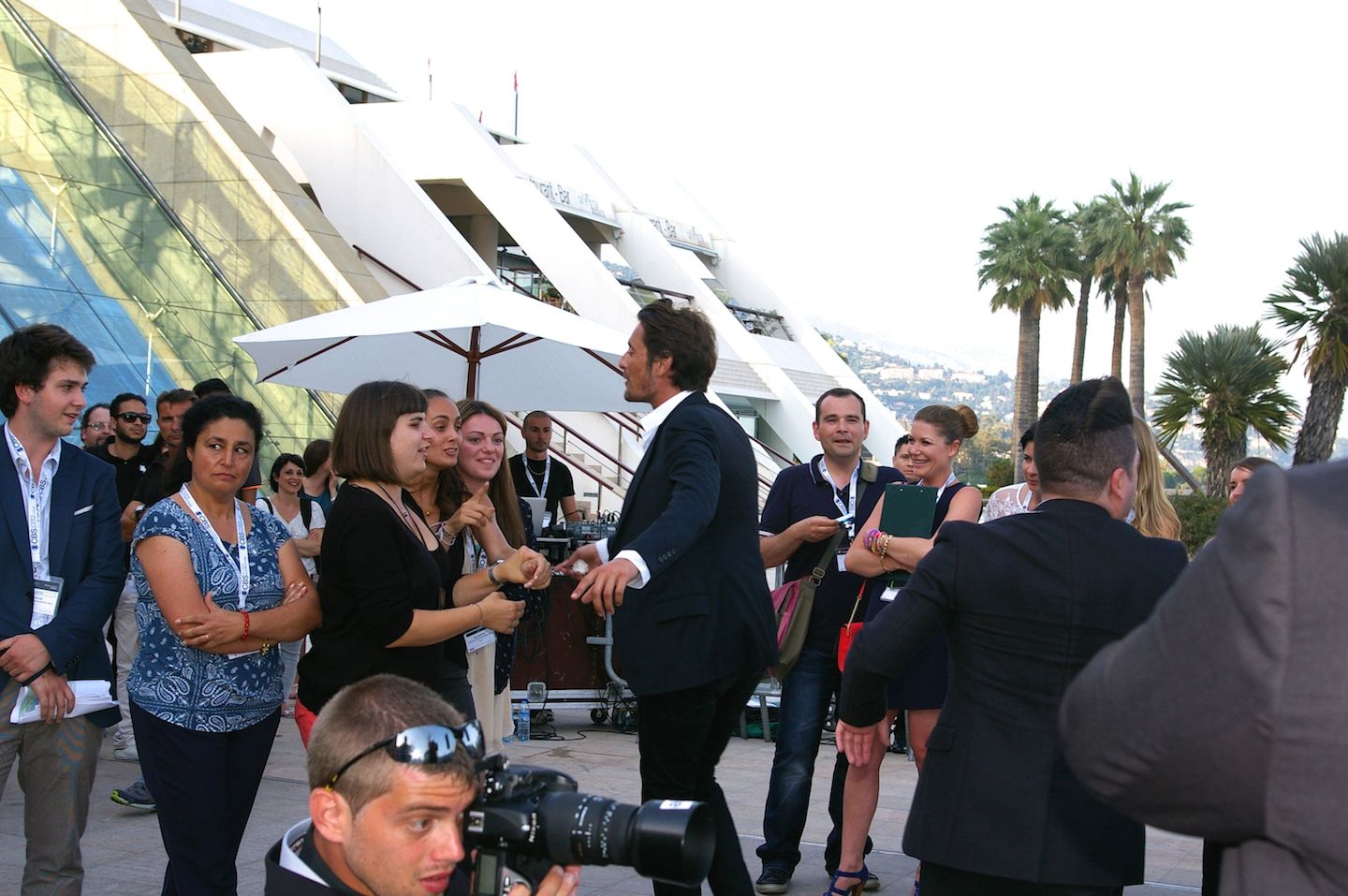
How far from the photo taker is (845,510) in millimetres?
5781

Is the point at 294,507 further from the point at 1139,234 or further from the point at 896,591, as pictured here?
the point at 1139,234

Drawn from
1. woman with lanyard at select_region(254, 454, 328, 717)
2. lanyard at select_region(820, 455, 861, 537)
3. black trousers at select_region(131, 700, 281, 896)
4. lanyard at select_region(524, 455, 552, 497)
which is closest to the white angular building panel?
lanyard at select_region(524, 455, 552, 497)

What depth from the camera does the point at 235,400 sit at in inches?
165

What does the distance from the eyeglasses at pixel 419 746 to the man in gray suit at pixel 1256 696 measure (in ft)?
3.83

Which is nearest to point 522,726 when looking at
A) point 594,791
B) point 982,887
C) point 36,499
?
point 594,791

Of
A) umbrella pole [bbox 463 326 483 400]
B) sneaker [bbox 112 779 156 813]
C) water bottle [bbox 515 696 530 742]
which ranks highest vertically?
umbrella pole [bbox 463 326 483 400]

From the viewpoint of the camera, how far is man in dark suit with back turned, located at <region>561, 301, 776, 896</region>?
416 cm

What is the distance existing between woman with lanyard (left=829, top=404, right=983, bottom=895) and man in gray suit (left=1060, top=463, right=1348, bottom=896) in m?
3.30

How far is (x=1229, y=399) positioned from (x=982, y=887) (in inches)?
1065

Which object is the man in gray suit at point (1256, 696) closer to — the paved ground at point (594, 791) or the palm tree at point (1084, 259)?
the paved ground at point (594, 791)

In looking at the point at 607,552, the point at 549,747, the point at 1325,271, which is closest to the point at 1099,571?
the point at 607,552

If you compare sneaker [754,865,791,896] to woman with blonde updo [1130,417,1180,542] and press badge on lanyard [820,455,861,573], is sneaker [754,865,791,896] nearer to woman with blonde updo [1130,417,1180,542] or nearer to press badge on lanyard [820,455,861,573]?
press badge on lanyard [820,455,861,573]

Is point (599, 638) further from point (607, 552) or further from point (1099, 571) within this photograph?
point (1099, 571)

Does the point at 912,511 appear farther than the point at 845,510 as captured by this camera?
No
